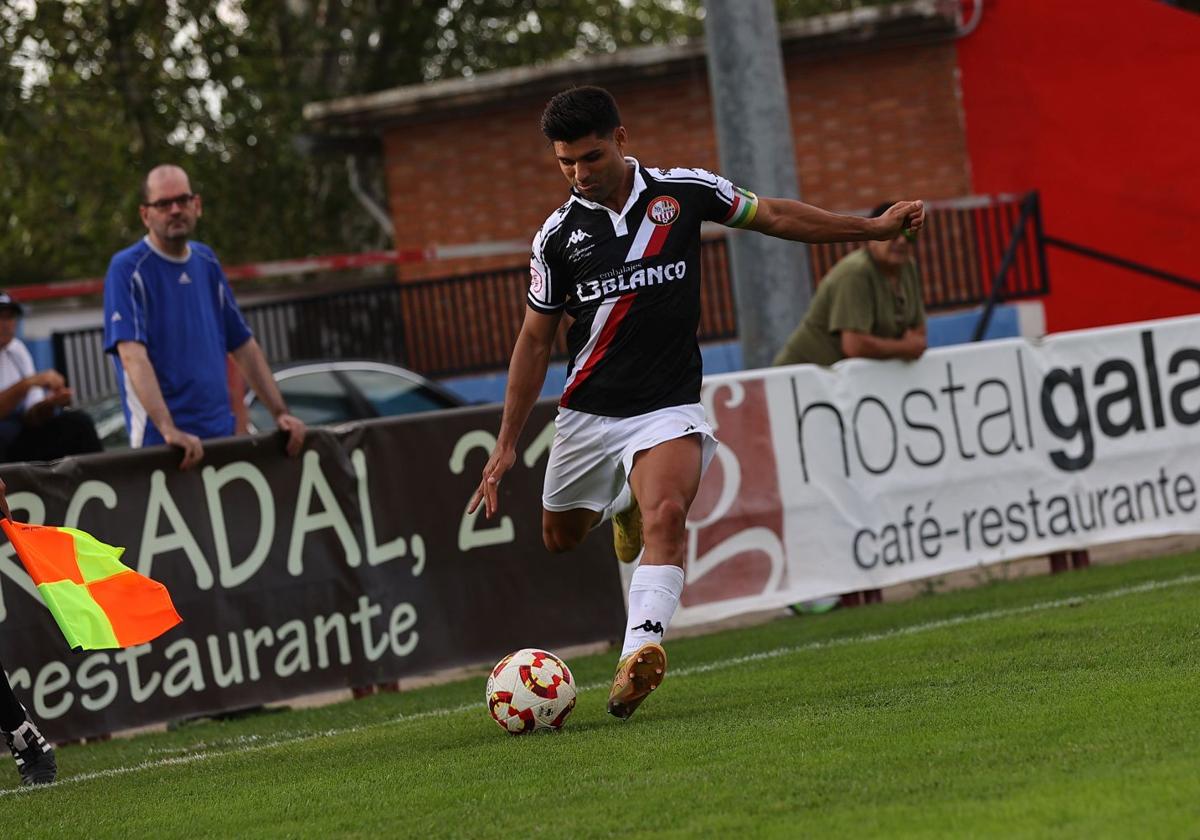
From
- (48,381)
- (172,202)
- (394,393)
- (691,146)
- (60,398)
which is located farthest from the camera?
(691,146)

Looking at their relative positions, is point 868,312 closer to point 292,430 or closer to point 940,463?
point 940,463

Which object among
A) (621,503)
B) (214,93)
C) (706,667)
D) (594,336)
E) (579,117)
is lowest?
(706,667)

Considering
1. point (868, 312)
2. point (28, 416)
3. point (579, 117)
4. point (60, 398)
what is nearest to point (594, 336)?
point (579, 117)

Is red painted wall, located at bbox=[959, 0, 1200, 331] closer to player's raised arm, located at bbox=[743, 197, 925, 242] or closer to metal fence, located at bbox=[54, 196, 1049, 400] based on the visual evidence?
metal fence, located at bbox=[54, 196, 1049, 400]

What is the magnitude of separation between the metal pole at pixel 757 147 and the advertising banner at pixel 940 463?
1983 mm

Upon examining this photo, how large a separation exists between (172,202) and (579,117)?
275 centimetres

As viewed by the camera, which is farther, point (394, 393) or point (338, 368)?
point (394, 393)

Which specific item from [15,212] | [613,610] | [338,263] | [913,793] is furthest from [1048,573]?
[15,212]

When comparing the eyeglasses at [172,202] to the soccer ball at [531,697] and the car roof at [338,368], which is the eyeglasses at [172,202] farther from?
the car roof at [338,368]

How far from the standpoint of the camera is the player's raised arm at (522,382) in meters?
6.94

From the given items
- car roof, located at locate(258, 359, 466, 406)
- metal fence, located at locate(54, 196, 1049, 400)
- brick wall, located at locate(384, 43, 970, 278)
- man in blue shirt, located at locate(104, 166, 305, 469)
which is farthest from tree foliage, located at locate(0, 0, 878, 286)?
man in blue shirt, located at locate(104, 166, 305, 469)

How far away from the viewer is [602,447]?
7.01m

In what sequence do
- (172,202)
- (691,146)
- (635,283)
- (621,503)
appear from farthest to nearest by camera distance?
(691,146) → (172,202) → (621,503) → (635,283)

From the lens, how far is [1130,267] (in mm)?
18156
